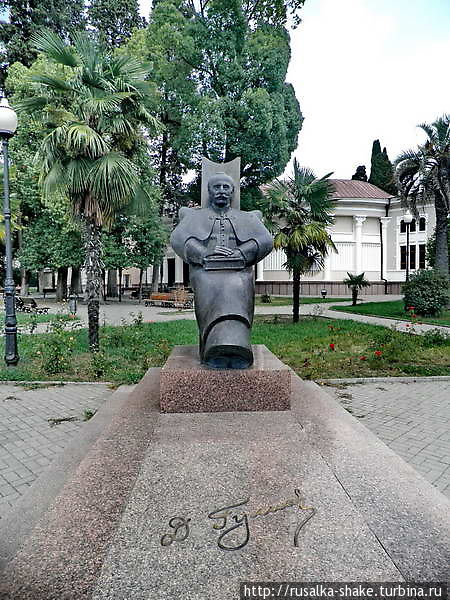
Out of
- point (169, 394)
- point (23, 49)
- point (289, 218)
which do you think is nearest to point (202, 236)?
point (169, 394)

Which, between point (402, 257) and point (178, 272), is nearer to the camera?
point (402, 257)

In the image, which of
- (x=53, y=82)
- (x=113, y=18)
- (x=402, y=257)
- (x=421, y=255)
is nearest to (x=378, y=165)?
(x=402, y=257)

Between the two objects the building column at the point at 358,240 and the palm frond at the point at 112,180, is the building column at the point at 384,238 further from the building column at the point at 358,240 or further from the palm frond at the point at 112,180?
the palm frond at the point at 112,180

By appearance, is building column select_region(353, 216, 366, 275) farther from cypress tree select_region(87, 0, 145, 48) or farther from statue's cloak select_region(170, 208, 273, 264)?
statue's cloak select_region(170, 208, 273, 264)

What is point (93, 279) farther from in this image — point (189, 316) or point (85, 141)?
point (189, 316)

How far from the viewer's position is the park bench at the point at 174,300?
23297 millimetres

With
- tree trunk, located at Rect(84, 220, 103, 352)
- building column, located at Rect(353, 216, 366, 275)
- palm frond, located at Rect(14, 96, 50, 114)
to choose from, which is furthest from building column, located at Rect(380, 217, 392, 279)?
palm frond, located at Rect(14, 96, 50, 114)

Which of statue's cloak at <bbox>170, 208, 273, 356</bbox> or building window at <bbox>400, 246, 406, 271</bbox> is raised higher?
building window at <bbox>400, 246, 406, 271</bbox>

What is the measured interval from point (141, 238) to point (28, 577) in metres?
23.9

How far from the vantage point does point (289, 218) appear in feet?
49.4

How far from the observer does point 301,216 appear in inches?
593

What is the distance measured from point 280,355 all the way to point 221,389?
5744mm

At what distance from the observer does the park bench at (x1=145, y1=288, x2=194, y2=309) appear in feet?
76.4

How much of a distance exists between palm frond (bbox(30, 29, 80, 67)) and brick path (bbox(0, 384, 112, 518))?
22.5ft
